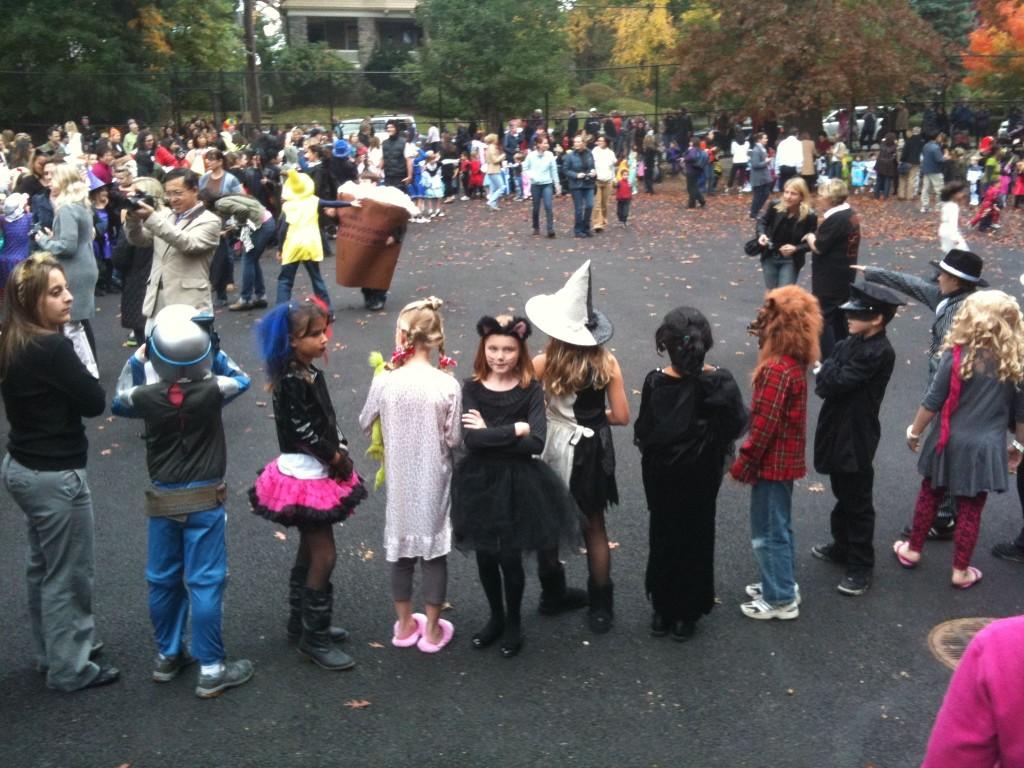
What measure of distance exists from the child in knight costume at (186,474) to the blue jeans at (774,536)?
2590 mm

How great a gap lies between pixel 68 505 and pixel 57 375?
22.4 inches

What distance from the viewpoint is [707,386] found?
16.0 ft

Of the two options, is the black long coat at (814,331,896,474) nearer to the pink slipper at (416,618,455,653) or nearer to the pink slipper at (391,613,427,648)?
the pink slipper at (416,618,455,653)

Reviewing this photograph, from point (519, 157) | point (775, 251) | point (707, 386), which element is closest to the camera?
point (707, 386)

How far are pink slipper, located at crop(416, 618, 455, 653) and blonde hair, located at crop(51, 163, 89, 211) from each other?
198 inches

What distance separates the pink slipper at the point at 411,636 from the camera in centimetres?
508

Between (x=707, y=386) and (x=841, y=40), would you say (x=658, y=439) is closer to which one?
(x=707, y=386)

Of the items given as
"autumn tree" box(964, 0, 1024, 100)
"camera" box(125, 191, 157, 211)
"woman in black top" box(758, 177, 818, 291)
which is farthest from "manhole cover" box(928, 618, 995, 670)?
"autumn tree" box(964, 0, 1024, 100)

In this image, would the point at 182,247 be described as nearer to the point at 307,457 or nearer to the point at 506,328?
the point at 307,457

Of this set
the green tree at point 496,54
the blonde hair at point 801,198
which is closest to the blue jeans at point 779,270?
the blonde hair at point 801,198

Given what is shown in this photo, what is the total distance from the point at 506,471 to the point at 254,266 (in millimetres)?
8523

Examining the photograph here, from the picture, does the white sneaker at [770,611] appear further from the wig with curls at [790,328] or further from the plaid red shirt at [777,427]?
the wig with curls at [790,328]

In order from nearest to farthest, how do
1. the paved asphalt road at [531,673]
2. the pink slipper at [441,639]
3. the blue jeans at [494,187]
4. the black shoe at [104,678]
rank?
the paved asphalt road at [531,673] → the black shoe at [104,678] → the pink slipper at [441,639] → the blue jeans at [494,187]

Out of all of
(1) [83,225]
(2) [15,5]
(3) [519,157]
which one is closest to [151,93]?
(2) [15,5]
